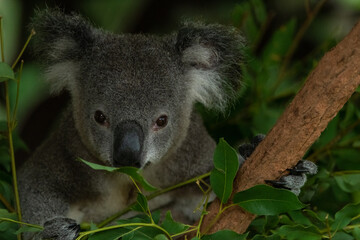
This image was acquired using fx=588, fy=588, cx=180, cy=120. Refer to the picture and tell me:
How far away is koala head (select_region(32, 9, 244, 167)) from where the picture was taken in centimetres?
271

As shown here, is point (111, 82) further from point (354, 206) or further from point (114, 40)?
point (354, 206)

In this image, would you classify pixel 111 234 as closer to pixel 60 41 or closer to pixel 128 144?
pixel 128 144

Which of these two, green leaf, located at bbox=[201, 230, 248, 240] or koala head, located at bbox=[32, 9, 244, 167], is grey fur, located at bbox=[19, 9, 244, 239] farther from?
green leaf, located at bbox=[201, 230, 248, 240]

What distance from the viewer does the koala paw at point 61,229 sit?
2672mm

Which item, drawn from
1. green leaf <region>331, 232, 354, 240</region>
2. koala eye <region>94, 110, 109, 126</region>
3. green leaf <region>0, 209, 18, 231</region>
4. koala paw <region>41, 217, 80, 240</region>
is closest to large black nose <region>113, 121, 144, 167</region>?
koala eye <region>94, 110, 109, 126</region>

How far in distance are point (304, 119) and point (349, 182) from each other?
2.20ft

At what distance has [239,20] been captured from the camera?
3678mm

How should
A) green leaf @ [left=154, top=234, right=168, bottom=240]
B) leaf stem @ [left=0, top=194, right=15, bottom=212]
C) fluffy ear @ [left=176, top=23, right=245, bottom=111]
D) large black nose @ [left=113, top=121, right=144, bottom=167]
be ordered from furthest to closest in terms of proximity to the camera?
fluffy ear @ [left=176, top=23, right=245, bottom=111] → leaf stem @ [left=0, top=194, right=15, bottom=212] → large black nose @ [left=113, top=121, right=144, bottom=167] → green leaf @ [left=154, top=234, right=168, bottom=240]

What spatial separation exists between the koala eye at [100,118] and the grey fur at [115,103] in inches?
0.8

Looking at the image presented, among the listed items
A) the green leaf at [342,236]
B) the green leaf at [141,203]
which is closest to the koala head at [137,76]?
the green leaf at [141,203]

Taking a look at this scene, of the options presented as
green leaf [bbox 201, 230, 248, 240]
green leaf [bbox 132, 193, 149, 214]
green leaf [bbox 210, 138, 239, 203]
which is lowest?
green leaf [bbox 201, 230, 248, 240]

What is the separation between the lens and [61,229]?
8.89 ft

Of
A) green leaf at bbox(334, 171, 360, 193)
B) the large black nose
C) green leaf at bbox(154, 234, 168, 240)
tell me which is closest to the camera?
green leaf at bbox(154, 234, 168, 240)

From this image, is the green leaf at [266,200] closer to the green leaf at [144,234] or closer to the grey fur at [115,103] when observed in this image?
the green leaf at [144,234]
